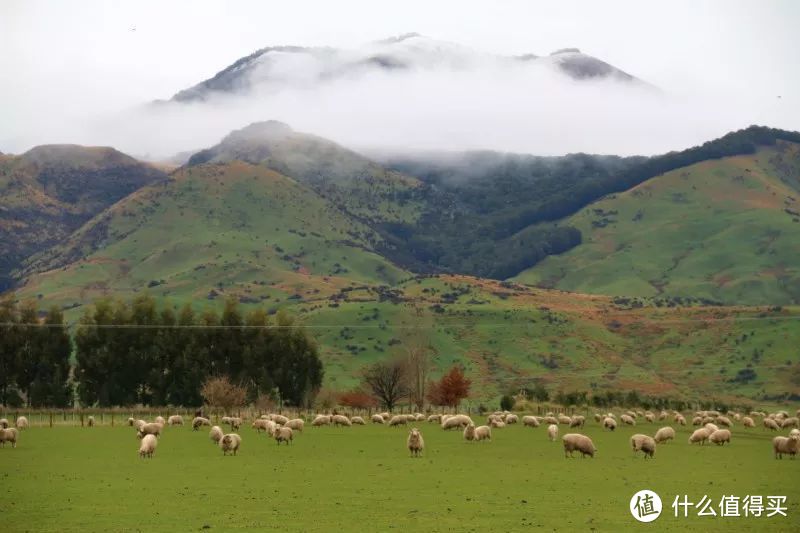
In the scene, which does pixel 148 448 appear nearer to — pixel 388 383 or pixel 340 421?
pixel 340 421

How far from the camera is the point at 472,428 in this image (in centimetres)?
5366

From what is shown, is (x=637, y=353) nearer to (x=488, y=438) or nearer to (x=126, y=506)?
(x=488, y=438)

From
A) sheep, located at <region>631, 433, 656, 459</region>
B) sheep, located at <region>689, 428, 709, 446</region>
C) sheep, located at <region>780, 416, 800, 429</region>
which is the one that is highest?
sheep, located at <region>631, 433, 656, 459</region>

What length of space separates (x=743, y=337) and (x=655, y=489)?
418 feet

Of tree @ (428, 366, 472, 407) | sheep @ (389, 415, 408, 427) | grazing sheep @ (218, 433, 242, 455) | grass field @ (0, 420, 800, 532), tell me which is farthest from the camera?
tree @ (428, 366, 472, 407)

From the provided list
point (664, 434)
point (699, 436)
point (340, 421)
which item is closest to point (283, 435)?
point (340, 421)

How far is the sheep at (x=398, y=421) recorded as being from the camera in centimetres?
7162

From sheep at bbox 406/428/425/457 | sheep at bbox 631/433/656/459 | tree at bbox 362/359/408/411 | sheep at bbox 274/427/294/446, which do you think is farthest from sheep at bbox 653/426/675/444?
tree at bbox 362/359/408/411

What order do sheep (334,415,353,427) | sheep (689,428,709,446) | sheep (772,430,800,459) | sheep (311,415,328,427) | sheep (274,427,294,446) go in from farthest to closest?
sheep (334,415,353,427)
sheep (311,415,328,427)
sheep (689,428,709,446)
sheep (274,427,294,446)
sheep (772,430,800,459)

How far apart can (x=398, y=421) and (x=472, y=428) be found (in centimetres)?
1981

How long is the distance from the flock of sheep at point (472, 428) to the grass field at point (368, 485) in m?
0.83

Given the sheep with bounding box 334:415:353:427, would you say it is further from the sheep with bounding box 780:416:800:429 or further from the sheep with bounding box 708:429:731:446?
the sheep with bounding box 780:416:800:429

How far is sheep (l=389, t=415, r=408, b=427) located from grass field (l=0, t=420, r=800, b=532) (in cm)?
1854

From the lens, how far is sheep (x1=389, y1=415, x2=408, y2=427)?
7162cm
